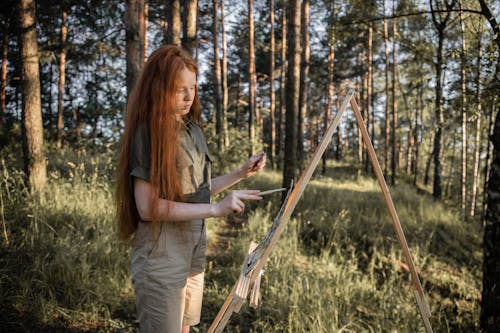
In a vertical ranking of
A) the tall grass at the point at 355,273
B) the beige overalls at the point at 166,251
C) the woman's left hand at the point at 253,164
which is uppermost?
the woman's left hand at the point at 253,164

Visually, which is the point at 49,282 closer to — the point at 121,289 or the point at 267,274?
the point at 121,289

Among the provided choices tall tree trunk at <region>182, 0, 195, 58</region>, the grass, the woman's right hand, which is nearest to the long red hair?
the woman's right hand

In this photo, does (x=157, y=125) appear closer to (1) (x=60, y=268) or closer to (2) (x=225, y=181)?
(2) (x=225, y=181)

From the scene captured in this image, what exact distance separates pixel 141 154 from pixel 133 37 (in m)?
3.85

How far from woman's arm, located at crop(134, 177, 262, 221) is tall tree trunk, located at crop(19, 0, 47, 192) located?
3.81 metres

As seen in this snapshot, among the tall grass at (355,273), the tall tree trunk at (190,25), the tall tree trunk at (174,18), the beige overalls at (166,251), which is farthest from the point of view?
the tall tree trunk at (174,18)

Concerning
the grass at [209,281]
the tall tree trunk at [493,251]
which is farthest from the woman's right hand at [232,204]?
the tall tree trunk at [493,251]

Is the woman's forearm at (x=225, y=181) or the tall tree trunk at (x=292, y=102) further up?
the tall tree trunk at (x=292, y=102)

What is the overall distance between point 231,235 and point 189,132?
13.1 ft

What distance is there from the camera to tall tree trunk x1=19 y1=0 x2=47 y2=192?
439cm

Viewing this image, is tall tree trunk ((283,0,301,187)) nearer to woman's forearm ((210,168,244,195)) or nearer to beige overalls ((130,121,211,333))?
woman's forearm ((210,168,244,195))

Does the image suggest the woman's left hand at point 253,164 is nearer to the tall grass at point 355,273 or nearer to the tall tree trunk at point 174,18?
the tall grass at point 355,273

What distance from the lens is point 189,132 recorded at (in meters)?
1.47

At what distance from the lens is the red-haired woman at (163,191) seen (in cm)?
126
